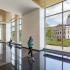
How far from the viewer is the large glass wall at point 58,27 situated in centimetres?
901

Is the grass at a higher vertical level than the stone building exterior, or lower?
lower

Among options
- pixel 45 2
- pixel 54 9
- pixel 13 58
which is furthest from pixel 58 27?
pixel 13 58

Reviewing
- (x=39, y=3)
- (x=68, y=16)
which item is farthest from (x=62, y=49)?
(x=39, y=3)

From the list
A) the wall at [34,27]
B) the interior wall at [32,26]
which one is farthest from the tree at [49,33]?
the interior wall at [32,26]

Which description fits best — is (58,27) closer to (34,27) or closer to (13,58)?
(34,27)

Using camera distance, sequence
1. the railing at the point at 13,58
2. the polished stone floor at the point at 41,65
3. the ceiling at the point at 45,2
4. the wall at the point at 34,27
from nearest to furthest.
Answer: the polished stone floor at the point at 41,65 → the railing at the point at 13,58 → the ceiling at the point at 45,2 → the wall at the point at 34,27

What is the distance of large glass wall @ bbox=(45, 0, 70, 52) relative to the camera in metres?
9.01

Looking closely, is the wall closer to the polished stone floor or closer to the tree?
the tree

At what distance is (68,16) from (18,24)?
898cm

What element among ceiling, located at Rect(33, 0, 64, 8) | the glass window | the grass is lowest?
the grass

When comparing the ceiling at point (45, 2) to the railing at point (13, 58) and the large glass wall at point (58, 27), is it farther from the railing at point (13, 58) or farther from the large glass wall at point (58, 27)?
the railing at point (13, 58)

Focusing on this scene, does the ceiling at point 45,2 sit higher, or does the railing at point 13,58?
the ceiling at point 45,2

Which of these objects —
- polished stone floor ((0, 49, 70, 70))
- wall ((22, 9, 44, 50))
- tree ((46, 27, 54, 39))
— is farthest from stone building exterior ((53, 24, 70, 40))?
polished stone floor ((0, 49, 70, 70))

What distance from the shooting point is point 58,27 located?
9.72m
